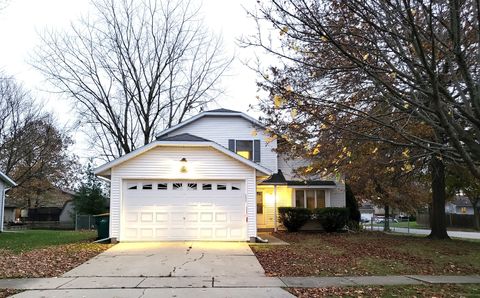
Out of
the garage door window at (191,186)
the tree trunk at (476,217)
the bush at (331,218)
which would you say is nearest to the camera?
the garage door window at (191,186)

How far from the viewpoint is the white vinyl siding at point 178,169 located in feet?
55.9

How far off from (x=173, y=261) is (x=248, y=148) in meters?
12.9

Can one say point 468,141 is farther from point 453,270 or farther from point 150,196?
point 150,196

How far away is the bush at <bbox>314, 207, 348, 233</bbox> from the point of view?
77.5 feet

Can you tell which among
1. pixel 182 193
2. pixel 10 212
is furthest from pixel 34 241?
pixel 10 212

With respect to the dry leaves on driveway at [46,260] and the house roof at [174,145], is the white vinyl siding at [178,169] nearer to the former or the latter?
the house roof at [174,145]

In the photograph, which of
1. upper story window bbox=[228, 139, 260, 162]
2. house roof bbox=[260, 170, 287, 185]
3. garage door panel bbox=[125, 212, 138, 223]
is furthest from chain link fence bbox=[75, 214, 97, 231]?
garage door panel bbox=[125, 212, 138, 223]

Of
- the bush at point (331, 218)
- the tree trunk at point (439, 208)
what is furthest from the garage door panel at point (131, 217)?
the tree trunk at point (439, 208)

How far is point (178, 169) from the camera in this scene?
17281 millimetres

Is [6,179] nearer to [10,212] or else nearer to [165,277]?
[165,277]

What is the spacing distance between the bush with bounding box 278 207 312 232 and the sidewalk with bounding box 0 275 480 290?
12.9 meters

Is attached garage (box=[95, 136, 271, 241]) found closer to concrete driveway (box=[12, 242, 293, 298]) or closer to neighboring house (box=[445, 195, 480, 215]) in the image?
concrete driveway (box=[12, 242, 293, 298])

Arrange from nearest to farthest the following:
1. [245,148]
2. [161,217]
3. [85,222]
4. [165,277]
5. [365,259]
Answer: [165,277] → [365,259] → [161,217] → [245,148] → [85,222]

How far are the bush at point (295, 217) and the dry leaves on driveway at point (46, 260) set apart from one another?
1058 cm
